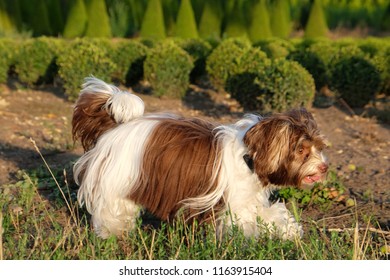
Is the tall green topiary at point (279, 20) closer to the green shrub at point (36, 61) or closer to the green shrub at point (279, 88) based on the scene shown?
the green shrub at point (36, 61)

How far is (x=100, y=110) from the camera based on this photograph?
227 inches

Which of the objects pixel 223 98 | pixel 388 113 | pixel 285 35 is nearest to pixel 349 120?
pixel 388 113

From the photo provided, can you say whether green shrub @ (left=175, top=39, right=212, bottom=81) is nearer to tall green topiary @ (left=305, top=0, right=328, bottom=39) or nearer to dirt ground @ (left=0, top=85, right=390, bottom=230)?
dirt ground @ (left=0, top=85, right=390, bottom=230)

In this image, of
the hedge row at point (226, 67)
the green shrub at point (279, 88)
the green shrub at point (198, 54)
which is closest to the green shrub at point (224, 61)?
the hedge row at point (226, 67)

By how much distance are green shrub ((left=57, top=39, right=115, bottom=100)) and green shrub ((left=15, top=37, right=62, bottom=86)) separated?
152cm

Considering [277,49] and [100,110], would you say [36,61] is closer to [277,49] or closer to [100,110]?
[277,49]

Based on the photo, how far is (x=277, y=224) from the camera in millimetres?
5543

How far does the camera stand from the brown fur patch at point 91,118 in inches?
227

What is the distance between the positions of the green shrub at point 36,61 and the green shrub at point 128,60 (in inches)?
43.5

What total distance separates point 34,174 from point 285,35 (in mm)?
15840

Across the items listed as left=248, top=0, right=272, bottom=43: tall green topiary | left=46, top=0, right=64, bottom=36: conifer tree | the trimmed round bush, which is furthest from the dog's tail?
left=46, top=0, right=64, bottom=36: conifer tree

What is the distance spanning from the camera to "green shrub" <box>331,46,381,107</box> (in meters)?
11.5

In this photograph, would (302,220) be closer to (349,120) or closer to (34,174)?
(34,174)

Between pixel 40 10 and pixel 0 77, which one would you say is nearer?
pixel 0 77
